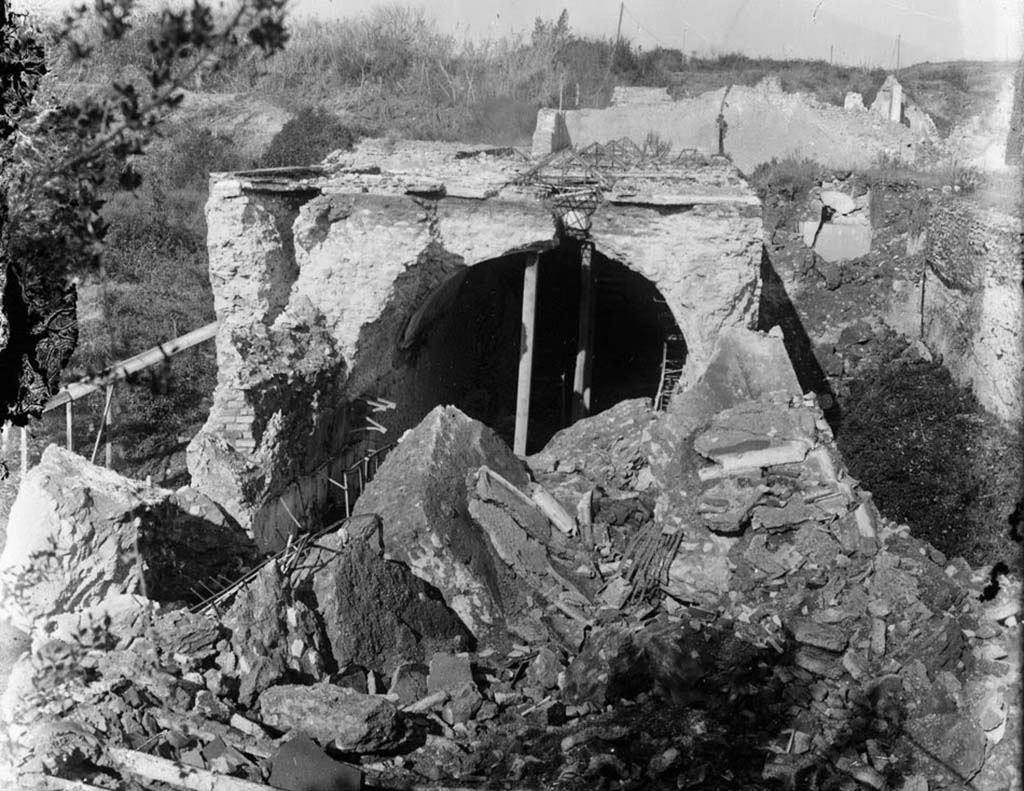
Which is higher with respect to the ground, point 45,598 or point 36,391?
point 36,391

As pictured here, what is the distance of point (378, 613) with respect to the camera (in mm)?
6691

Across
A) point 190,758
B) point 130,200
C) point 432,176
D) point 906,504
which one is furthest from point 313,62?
point 190,758

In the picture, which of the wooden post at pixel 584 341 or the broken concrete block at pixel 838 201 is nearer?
the wooden post at pixel 584 341

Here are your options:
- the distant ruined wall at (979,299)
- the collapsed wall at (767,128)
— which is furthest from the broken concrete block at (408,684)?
the collapsed wall at (767,128)

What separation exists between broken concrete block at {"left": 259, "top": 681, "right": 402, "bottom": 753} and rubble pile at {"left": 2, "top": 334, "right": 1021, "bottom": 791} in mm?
11

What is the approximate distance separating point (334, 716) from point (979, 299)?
10.8m

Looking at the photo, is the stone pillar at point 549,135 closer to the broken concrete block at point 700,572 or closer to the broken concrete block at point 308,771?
the broken concrete block at point 700,572

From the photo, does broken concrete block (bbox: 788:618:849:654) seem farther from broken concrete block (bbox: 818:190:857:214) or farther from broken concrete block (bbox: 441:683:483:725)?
broken concrete block (bbox: 818:190:857:214)

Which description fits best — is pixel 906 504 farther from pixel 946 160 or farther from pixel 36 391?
pixel 946 160

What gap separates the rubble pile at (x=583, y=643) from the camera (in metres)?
5.40

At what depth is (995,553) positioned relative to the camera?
931 cm

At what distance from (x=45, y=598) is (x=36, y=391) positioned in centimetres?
249

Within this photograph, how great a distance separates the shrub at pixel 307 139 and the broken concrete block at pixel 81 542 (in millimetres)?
14191

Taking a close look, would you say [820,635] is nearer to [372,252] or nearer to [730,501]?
[730,501]
